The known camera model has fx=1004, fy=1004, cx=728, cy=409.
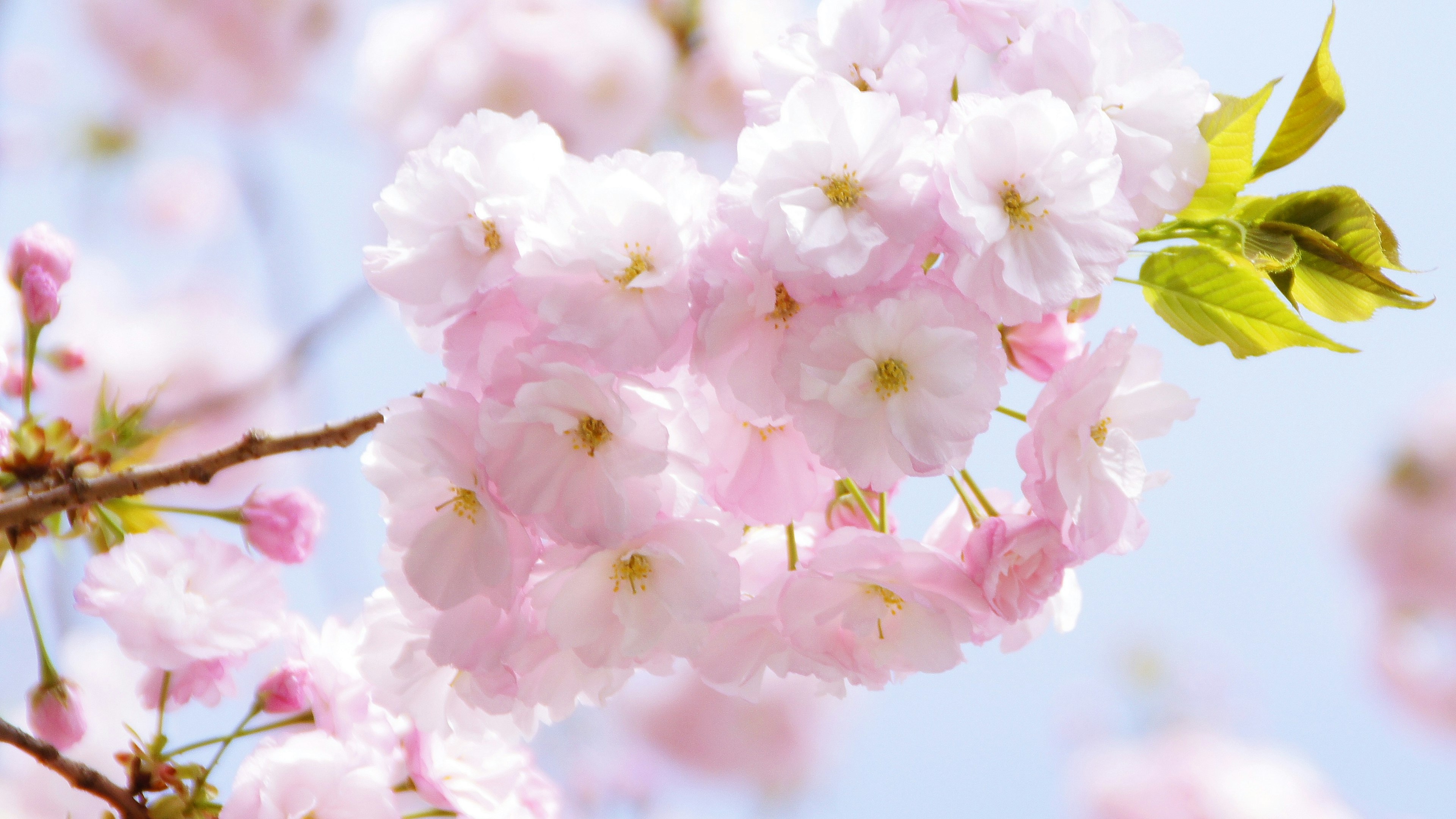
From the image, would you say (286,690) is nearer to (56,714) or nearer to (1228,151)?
(56,714)

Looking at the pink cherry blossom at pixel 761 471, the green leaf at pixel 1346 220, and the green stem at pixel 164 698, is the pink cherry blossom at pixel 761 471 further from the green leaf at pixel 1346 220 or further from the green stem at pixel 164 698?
the green stem at pixel 164 698

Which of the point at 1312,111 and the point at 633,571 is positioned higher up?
the point at 1312,111

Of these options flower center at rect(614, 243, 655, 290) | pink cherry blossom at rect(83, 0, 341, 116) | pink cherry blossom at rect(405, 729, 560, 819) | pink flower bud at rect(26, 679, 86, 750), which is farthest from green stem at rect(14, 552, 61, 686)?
pink cherry blossom at rect(83, 0, 341, 116)

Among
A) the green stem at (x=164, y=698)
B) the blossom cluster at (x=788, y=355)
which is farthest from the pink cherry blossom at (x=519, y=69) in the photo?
the blossom cluster at (x=788, y=355)

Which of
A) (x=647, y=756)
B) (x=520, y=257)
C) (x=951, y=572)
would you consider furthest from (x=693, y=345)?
(x=647, y=756)

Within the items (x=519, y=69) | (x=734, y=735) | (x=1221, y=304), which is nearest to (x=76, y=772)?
(x=1221, y=304)
